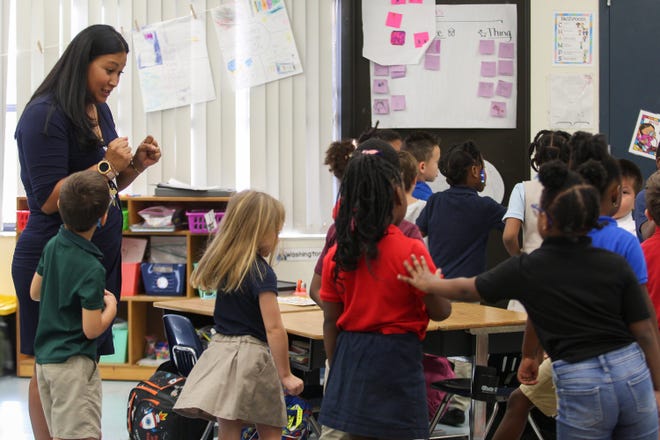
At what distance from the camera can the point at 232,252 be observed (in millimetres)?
2484

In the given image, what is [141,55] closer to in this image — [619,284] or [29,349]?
[29,349]

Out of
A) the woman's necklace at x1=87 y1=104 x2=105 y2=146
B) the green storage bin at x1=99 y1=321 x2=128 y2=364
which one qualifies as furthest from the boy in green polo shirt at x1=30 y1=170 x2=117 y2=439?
the green storage bin at x1=99 y1=321 x2=128 y2=364

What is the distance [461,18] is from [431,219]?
1970 millimetres

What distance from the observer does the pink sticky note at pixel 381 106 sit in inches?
201

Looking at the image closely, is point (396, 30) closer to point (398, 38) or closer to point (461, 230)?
point (398, 38)

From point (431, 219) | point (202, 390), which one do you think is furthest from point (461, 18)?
point (202, 390)

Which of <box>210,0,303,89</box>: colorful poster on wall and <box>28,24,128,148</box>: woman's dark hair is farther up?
<box>210,0,303,89</box>: colorful poster on wall

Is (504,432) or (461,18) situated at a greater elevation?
(461,18)

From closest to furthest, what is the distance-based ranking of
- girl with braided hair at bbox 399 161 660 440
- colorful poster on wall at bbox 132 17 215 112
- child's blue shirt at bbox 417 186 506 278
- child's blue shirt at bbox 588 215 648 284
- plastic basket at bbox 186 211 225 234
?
girl with braided hair at bbox 399 161 660 440
child's blue shirt at bbox 588 215 648 284
child's blue shirt at bbox 417 186 506 278
plastic basket at bbox 186 211 225 234
colorful poster on wall at bbox 132 17 215 112

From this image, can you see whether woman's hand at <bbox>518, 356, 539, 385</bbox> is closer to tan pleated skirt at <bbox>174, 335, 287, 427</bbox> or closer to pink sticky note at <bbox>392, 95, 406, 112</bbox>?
tan pleated skirt at <bbox>174, 335, 287, 427</bbox>

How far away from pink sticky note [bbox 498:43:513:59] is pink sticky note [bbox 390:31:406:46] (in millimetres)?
596

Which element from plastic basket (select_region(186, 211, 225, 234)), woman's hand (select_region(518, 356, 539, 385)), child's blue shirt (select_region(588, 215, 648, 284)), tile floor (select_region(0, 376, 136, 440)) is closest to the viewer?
child's blue shirt (select_region(588, 215, 648, 284))

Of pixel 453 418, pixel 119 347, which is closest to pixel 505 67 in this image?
pixel 453 418

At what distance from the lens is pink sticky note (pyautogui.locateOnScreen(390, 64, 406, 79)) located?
5074 mm
